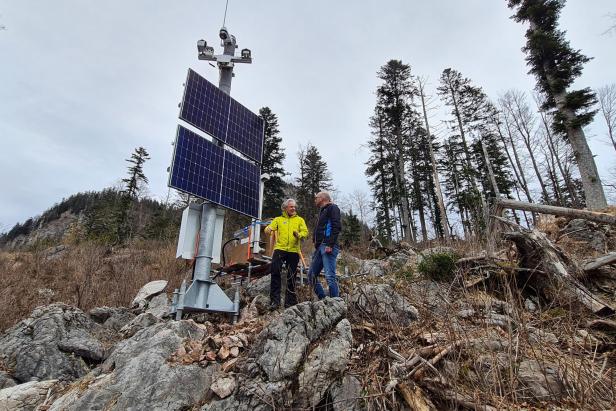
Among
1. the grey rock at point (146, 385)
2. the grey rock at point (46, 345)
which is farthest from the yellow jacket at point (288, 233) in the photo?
the grey rock at point (46, 345)

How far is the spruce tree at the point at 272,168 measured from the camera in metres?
27.1

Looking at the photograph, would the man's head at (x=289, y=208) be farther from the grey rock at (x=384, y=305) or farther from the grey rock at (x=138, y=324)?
the grey rock at (x=138, y=324)

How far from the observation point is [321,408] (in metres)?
2.88

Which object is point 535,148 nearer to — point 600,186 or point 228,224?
point 600,186

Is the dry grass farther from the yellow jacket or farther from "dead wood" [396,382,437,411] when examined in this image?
"dead wood" [396,382,437,411]

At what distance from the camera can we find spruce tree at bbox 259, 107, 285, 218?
88.9 feet

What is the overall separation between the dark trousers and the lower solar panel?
1.50m

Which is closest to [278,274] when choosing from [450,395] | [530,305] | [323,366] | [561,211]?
[323,366]

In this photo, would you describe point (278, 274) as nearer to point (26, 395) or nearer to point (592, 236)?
point (26, 395)

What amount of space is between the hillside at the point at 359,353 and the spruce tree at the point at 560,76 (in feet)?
31.6

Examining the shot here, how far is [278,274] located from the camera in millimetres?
5938

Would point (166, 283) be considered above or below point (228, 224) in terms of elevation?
below

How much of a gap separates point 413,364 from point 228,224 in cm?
2051

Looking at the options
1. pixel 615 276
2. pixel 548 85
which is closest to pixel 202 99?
pixel 615 276
